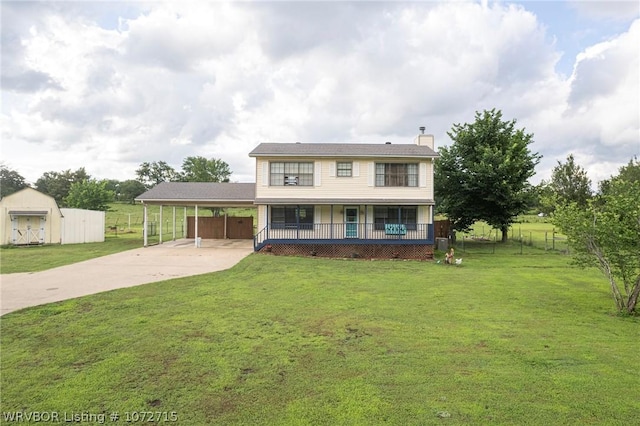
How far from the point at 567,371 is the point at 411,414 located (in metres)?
2.70

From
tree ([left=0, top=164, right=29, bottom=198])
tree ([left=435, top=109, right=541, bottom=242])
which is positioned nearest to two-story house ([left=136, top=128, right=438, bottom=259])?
tree ([left=435, top=109, right=541, bottom=242])

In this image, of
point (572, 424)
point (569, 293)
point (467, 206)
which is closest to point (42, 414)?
point (572, 424)

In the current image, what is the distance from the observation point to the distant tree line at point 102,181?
136ft

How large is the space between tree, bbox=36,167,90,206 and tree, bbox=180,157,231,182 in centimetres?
2430

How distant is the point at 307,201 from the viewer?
20.2 m

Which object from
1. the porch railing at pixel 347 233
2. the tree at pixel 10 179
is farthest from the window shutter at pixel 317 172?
the tree at pixel 10 179

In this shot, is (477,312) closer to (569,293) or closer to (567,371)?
(567,371)

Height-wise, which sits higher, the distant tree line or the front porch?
the distant tree line

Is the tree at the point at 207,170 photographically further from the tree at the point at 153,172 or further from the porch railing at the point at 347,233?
the porch railing at the point at 347,233

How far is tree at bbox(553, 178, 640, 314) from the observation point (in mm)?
8039

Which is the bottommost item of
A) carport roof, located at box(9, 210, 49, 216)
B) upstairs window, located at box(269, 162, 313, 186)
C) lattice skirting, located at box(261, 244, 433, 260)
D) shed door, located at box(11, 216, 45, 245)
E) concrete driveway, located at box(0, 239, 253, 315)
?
concrete driveway, located at box(0, 239, 253, 315)

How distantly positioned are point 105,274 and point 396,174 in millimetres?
14987

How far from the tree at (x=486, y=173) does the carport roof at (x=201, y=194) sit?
13181 mm

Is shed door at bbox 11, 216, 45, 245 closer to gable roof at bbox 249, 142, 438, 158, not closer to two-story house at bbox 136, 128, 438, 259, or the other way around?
two-story house at bbox 136, 128, 438, 259
